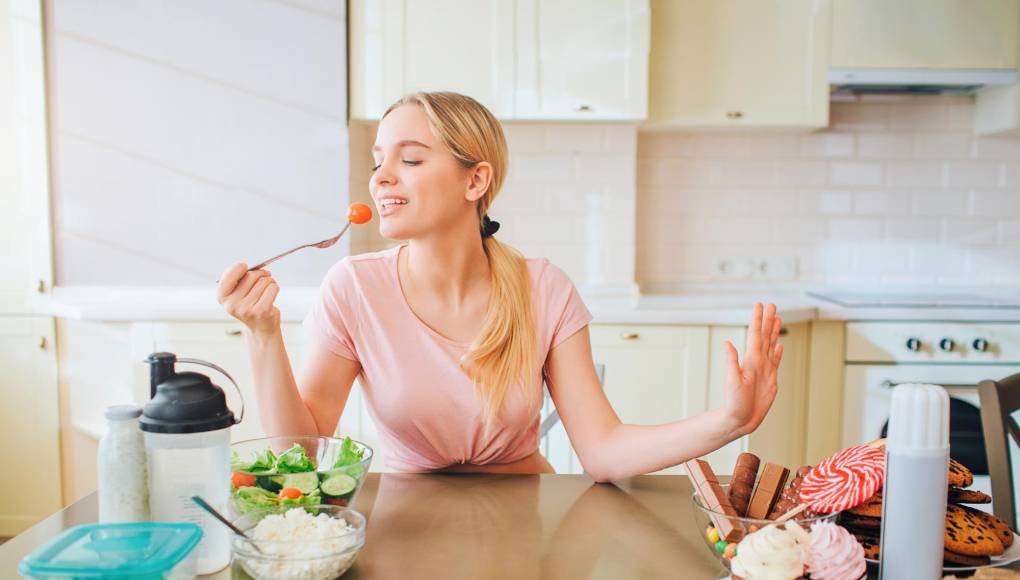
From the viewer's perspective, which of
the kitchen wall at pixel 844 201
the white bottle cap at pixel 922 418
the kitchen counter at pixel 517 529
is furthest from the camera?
the kitchen wall at pixel 844 201

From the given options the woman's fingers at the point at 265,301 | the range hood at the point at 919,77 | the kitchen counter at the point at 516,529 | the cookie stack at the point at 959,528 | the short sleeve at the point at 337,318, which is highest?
the range hood at the point at 919,77

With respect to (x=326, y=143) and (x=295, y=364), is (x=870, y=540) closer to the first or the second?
(x=295, y=364)

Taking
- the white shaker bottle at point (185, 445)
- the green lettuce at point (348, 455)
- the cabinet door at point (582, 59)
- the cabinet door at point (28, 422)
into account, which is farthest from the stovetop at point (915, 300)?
the cabinet door at point (28, 422)

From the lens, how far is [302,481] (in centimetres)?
97

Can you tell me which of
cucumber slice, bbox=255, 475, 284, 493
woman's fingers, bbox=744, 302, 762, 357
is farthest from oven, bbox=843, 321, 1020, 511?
cucumber slice, bbox=255, 475, 284, 493

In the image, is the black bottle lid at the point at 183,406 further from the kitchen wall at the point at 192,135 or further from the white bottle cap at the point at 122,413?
the kitchen wall at the point at 192,135

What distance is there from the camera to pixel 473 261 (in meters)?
1.58

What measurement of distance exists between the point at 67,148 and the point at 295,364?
3.67ft

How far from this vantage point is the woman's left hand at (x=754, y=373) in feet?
3.52

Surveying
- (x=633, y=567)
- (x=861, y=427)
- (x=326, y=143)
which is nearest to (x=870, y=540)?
(x=633, y=567)

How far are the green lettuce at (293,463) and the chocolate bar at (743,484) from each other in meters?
0.53

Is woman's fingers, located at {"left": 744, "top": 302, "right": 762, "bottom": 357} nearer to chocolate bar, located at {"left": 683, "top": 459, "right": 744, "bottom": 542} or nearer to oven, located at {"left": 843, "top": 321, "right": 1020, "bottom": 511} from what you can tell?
chocolate bar, located at {"left": 683, "top": 459, "right": 744, "bottom": 542}

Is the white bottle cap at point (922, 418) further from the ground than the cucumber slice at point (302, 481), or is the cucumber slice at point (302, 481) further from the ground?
the white bottle cap at point (922, 418)

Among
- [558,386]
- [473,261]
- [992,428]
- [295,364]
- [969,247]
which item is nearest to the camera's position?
[992,428]
